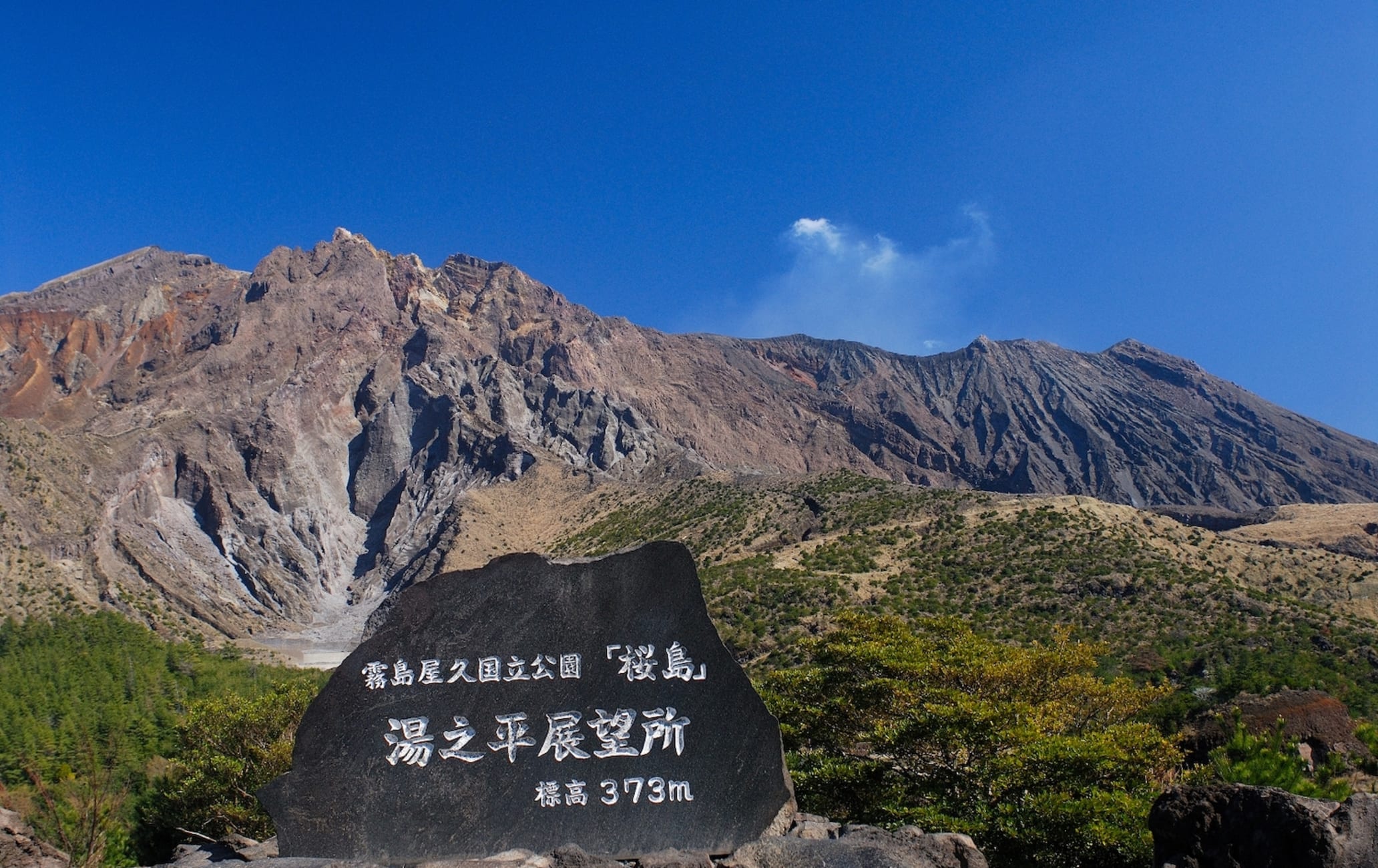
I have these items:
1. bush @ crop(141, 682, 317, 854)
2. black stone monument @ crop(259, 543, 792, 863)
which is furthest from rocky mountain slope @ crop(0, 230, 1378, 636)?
black stone monument @ crop(259, 543, 792, 863)

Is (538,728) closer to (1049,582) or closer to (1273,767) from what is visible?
(1273,767)

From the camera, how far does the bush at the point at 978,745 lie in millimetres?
8664

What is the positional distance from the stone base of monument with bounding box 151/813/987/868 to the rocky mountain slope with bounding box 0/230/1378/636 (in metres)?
58.1

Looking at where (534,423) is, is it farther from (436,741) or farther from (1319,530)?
(436,741)

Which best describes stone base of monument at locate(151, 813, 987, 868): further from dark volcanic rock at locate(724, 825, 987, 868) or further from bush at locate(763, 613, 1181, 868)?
bush at locate(763, 613, 1181, 868)

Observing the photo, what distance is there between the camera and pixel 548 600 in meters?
8.45

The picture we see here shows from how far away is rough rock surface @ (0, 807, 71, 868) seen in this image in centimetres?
908

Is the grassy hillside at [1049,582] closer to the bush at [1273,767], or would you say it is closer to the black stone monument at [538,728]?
the bush at [1273,767]

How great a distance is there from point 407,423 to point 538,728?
98335 mm

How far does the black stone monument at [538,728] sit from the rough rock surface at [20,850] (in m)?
4.04

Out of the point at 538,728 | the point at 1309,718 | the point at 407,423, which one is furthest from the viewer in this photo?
the point at 407,423

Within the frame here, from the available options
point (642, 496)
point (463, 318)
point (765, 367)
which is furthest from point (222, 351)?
point (765, 367)

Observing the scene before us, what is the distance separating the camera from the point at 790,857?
24.3ft

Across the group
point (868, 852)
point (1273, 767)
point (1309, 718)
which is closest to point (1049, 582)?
Result: point (1309, 718)
